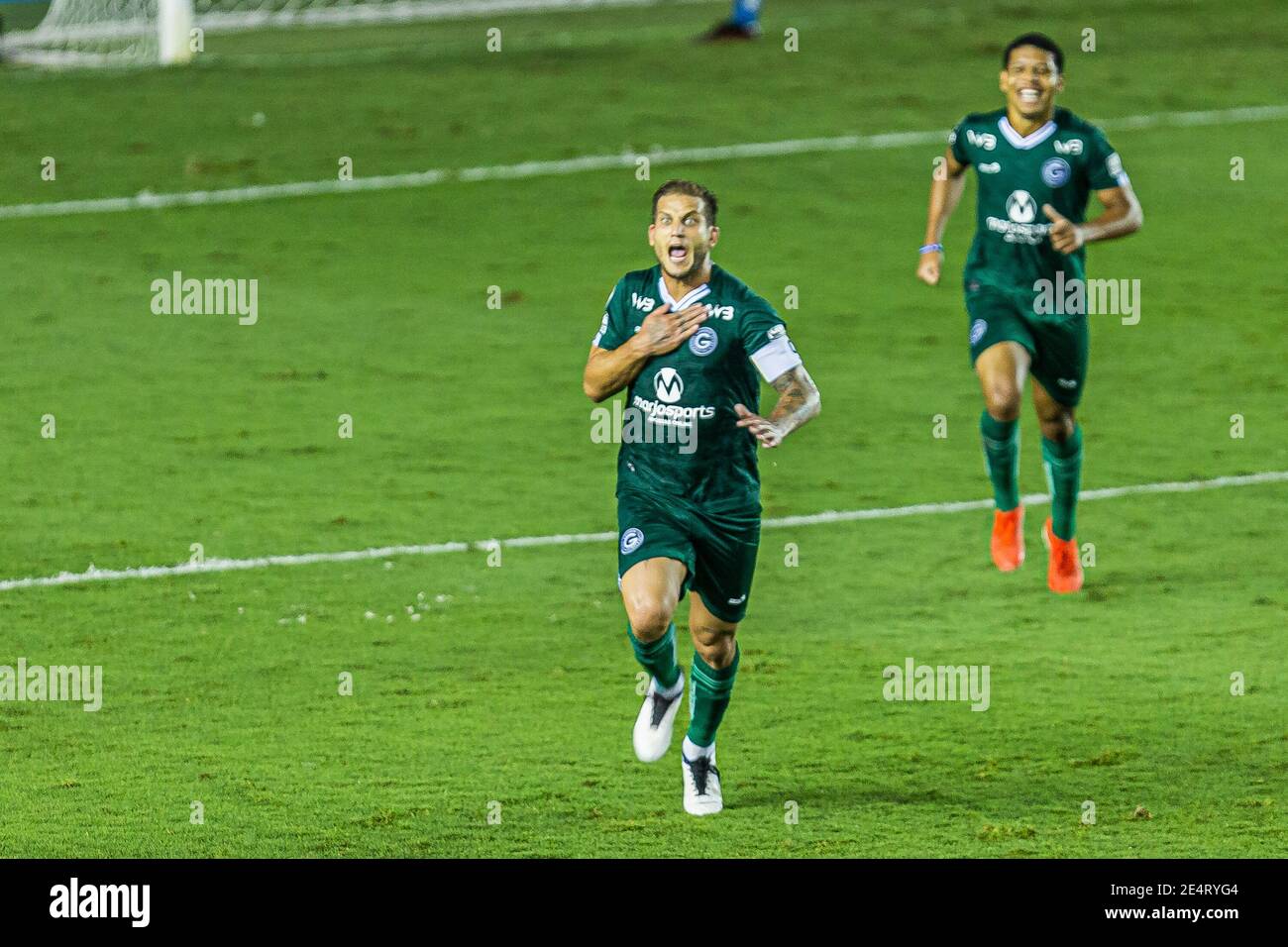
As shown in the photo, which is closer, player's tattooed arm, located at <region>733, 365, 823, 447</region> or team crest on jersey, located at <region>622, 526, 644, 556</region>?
player's tattooed arm, located at <region>733, 365, 823, 447</region>

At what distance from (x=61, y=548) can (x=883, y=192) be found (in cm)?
977

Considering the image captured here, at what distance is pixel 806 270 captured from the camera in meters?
18.2

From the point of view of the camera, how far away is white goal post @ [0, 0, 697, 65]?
24359mm

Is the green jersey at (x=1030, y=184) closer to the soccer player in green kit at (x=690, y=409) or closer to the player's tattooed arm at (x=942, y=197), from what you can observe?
the player's tattooed arm at (x=942, y=197)

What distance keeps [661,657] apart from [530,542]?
3742mm

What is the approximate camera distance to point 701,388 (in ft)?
27.3

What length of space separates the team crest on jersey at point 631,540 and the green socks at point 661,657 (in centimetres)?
28

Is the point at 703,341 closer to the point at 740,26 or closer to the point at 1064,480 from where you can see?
the point at 1064,480

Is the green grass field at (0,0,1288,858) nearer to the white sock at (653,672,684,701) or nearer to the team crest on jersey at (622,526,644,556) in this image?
the white sock at (653,672,684,701)

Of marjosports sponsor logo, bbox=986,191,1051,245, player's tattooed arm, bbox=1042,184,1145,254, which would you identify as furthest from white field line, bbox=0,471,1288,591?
player's tattooed arm, bbox=1042,184,1145,254

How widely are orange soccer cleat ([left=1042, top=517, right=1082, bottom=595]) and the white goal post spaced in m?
14.5

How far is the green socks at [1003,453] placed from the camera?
1148 cm

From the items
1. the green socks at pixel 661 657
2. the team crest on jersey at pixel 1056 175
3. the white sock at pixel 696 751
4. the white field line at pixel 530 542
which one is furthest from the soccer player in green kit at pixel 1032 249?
the white sock at pixel 696 751
